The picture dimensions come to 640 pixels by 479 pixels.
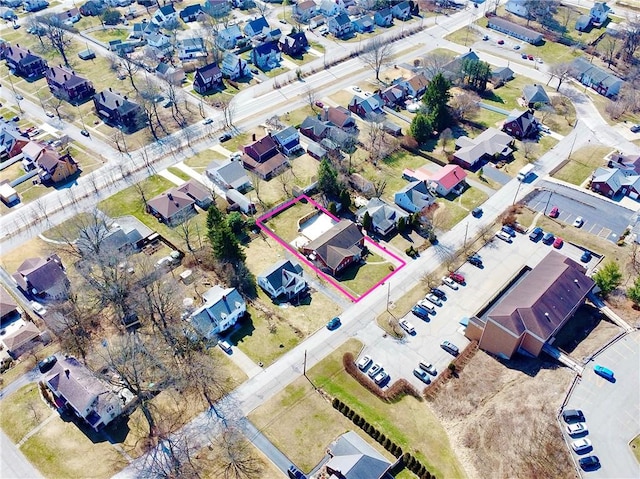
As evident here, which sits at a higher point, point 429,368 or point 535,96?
point 535,96

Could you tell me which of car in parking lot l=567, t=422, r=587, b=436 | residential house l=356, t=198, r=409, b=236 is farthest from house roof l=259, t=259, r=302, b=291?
car in parking lot l=567, t=422, r=587, b=436

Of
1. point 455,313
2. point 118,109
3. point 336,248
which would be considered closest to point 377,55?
point 118,109

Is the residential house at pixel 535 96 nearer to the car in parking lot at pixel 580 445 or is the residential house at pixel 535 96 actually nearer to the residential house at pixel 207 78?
the residential house at pixel 207 78

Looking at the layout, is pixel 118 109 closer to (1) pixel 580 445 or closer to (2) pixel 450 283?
(2) pixel 450 283

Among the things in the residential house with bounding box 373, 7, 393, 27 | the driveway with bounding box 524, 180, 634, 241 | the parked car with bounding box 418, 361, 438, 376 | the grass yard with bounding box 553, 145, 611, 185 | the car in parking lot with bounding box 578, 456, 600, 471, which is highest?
the residential house with bounding box 373, 7, 393, 27

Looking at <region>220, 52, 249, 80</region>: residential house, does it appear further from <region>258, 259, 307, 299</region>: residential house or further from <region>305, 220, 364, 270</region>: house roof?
<region>258, 259, 307, 299</region>: residential house

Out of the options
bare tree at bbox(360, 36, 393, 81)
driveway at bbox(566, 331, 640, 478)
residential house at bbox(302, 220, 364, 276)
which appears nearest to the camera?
driveway at bbox(566, 331, 640, 478)

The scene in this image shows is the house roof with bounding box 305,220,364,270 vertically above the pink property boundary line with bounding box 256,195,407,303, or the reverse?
the house roof with bounding box 305,220,364,270

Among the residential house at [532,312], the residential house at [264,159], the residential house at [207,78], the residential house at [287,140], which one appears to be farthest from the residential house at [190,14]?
the residential house at [532,312]
